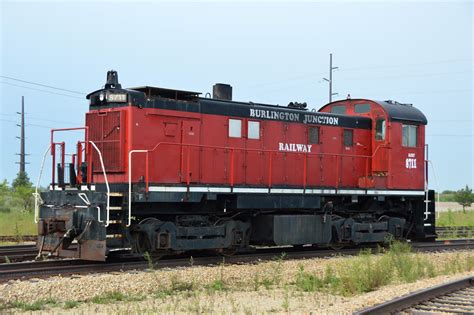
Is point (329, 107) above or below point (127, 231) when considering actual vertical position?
above

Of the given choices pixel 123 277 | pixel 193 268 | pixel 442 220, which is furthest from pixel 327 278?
pixel 442 220

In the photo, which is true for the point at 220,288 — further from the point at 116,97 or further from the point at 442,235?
the point at 442,235

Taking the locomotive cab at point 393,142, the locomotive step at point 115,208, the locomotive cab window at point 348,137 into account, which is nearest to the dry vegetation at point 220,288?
the locomotive step at point 115,208

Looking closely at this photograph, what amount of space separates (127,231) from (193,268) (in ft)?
4.87

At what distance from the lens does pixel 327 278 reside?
10.5 metres

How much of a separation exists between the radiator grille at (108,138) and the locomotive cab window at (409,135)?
812cm

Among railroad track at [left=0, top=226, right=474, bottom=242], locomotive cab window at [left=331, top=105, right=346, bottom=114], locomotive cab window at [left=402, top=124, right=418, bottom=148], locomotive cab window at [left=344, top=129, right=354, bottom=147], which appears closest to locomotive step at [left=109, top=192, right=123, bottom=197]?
locomotive cab window at [left=344, top=129, right=354, bottom=147]

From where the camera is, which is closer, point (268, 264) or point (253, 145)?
point (268, 264)

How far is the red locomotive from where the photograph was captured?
1196 cm

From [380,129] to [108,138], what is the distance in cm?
760

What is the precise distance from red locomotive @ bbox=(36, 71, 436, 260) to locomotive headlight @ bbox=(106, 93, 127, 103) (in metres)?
0.02

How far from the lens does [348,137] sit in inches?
649

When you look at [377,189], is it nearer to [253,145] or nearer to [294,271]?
[253,145]

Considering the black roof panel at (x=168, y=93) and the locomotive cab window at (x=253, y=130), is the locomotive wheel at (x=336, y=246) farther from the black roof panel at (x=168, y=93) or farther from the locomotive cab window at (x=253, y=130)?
the black roof panel at (x=168, y=93)
